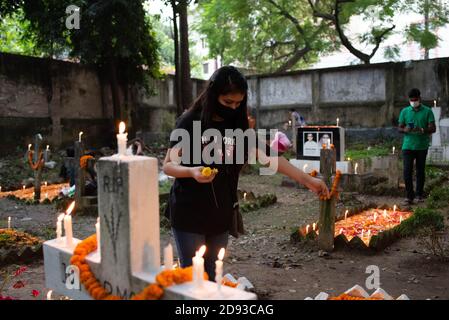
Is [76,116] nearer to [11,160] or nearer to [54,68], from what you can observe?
[54,68]

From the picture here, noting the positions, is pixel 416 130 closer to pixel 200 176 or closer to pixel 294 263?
pixel 294 263

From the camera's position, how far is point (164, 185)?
10562mm

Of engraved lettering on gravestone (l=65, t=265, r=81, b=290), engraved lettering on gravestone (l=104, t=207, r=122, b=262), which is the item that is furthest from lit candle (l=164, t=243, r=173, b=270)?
engraved lettering on gravestone (l=65, t=265, r=81, b=290)

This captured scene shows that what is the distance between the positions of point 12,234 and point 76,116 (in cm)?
1130

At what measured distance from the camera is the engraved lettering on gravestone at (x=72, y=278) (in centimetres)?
282

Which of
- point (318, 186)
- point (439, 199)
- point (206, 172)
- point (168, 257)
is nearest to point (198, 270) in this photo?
point (168, 257)

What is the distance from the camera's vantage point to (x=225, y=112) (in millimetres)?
2947

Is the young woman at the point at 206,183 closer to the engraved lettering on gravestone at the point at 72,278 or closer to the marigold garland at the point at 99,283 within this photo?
the marigold garland at the point at 99,283

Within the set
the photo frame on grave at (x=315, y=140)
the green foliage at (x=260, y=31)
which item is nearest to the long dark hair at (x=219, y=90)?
the photo frame on grave at (x=315, y=140)

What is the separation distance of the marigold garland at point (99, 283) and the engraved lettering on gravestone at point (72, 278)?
0.16 feet

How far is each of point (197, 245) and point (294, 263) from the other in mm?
2883

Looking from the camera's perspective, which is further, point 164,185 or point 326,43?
point 326,43

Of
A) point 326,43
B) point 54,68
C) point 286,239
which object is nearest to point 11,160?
point 54,68

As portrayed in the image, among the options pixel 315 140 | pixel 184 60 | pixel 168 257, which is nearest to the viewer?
pixel 168 257
